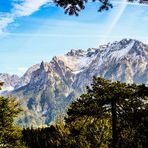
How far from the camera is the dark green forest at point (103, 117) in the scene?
29.7m

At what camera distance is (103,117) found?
3438cm

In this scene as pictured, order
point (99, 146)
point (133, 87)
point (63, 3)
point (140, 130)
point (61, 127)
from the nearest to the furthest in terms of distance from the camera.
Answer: point (63, 3), point (140, 130), point (133, 87), point (99, 146), point (61, 127)

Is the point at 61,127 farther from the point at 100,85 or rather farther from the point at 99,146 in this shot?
the point at 100,85

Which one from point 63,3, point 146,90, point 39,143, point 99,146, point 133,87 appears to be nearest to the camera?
point 63,3

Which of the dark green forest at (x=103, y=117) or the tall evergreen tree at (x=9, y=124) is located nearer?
the dark green forest at (x=103, y=117)

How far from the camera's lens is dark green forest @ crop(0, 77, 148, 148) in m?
29.7

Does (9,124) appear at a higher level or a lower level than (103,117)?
higher

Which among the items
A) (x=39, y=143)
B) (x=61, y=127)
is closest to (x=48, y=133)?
(x=39, y=143)

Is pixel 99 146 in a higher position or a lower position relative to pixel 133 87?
lower

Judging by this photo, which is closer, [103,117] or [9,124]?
[103,117]

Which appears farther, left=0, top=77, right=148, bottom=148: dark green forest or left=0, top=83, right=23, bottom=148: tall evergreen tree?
left=0, top=83, right=23, bottom=148: tall evergreen tree

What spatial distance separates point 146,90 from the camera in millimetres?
25812

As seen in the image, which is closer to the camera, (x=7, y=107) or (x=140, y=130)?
(x=140, y=130)

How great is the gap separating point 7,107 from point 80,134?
991cm
